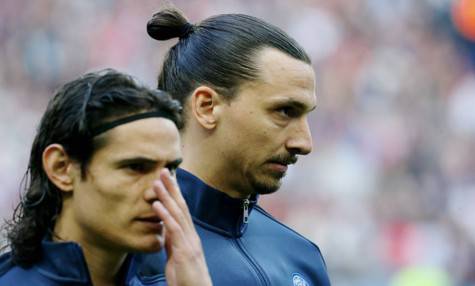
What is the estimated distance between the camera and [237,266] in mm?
3516

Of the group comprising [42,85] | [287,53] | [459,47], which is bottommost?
[42,85]

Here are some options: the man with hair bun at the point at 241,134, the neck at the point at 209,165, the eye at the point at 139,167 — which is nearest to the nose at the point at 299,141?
the man with hair bun at the point at 241,134

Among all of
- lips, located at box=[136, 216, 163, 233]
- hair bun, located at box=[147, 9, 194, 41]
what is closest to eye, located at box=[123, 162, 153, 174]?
lips, located at box=[136, 216, 163, 233]

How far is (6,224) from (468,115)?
303 inches

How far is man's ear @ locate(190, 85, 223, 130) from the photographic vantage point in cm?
366

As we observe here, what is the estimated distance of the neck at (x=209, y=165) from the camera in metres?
3.65

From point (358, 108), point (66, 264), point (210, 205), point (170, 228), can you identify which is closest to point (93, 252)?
point (66, 264)

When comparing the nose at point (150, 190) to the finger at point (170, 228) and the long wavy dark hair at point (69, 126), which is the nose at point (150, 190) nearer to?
the finger at point (170, 228)

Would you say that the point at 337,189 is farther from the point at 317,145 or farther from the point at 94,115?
the point at 94,115

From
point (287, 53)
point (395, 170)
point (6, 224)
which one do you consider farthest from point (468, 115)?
point (6, 224)

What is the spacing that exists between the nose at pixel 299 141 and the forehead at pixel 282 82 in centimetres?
7

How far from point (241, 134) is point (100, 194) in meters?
0.84

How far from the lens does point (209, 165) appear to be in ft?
12.0

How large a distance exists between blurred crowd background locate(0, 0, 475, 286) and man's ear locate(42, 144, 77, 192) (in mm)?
6351
